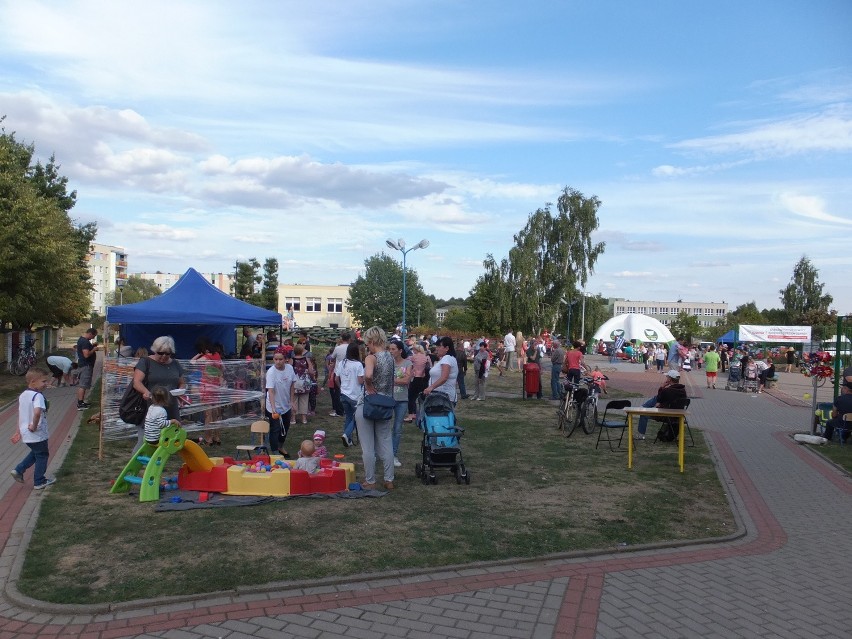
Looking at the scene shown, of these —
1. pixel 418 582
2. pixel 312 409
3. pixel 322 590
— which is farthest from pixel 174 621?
pixel 312 409

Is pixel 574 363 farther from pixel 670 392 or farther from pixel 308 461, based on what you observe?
pixel 308 461

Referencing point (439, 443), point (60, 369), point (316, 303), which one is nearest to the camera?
point (439, 443)

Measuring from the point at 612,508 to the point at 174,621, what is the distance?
184 inches

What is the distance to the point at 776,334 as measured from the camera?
133ft

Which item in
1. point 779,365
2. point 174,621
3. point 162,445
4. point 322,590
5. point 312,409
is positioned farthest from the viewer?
point 779,365

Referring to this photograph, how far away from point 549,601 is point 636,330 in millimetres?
39449

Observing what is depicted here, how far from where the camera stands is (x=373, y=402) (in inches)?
298

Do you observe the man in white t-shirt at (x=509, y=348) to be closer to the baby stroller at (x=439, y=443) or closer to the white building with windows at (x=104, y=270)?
the baby stroller at (x=439, y=443)

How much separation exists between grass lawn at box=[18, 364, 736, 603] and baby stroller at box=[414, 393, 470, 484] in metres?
0.17

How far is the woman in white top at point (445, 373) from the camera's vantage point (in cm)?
938

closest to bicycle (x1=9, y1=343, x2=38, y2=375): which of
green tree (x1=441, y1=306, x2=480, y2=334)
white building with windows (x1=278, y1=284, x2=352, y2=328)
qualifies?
green tree (x1=441, y1=306, x2=480, y2=334)

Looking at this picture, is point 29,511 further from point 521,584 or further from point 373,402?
point 521,584

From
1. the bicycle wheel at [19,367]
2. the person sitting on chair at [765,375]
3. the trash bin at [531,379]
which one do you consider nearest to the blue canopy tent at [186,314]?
the trash bin at [531,379]

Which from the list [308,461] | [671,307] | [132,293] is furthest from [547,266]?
[671,307]
